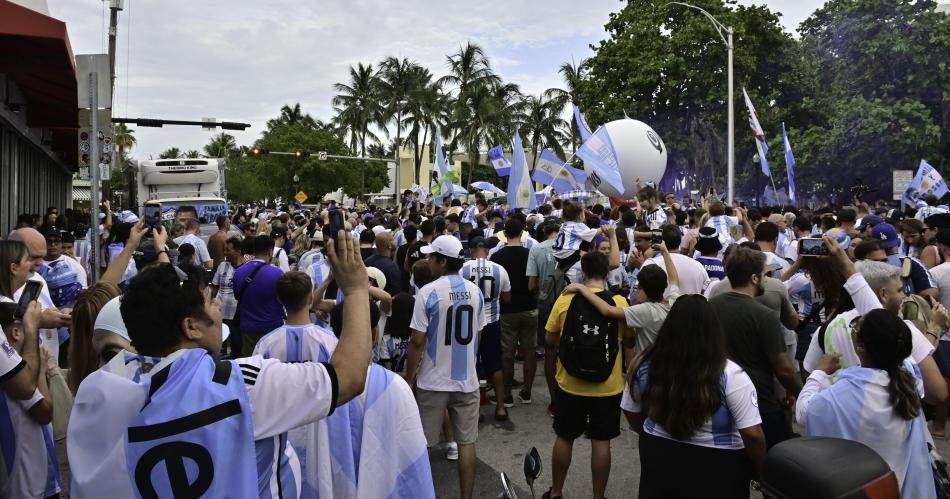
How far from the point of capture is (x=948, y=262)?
20.9 feet

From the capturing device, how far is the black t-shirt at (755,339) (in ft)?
14.3

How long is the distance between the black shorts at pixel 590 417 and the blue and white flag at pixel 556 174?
38.6 feet

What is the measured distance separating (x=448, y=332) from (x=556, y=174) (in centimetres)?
1153

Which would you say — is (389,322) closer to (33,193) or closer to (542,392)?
(542,392)

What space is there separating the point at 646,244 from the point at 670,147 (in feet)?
102

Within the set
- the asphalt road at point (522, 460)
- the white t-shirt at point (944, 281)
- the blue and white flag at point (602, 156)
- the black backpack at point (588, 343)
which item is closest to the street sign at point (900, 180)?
the blue and white flag at point (602, 156)

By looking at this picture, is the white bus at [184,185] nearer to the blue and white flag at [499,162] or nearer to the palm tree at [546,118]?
the blue and white flag at [499,162]

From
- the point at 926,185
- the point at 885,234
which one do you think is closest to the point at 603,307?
the point at 885,234

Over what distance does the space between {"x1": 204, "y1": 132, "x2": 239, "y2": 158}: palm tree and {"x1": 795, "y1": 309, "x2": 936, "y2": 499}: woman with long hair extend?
93.4 meters

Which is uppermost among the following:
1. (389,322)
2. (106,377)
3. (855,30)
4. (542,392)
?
(855,30)

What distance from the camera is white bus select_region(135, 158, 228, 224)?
62.6ft

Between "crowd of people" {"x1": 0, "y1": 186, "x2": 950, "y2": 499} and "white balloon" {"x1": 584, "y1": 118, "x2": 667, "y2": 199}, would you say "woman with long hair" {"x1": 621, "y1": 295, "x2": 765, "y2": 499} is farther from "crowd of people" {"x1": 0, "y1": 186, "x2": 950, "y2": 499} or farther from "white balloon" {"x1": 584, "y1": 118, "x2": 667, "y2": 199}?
"white balloon" {"x1": 584, "y1": 118, "x2": 667, "y2": 199}

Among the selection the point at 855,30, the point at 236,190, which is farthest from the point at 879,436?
the point at 236,190

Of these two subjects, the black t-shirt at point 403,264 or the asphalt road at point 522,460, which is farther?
the black t-shirt at point 403,264
